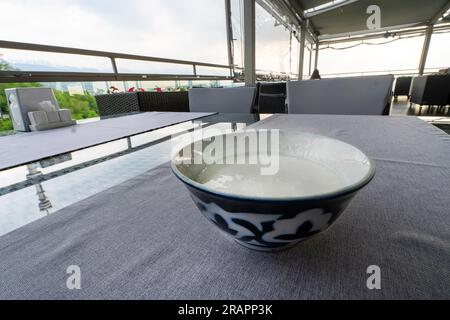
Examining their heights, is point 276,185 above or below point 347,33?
below

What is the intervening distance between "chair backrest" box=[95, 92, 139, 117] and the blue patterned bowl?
1.92 metres

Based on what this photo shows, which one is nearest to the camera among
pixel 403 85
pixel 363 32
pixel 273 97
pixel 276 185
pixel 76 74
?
→ pixel 276 185

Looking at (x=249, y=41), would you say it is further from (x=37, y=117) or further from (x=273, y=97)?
(x=37, y=117)

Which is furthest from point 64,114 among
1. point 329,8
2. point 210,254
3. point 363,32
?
point 363,32

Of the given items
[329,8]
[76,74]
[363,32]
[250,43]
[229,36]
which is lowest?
[76,74]

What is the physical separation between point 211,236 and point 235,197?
0.40 feet

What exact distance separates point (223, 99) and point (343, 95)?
2.34 feet

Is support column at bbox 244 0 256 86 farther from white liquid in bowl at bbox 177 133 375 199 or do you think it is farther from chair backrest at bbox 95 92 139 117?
white liquid in bowl at bbox 177 133 375 199

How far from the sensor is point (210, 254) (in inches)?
8.6

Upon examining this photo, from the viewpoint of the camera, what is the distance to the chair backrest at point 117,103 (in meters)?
1.96

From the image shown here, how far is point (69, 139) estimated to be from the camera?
2.39 ft

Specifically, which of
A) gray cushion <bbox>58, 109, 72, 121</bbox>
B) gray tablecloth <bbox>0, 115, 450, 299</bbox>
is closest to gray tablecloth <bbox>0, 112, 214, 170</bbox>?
gray cushion <bbox>58, 109, 72, 121</bbox>

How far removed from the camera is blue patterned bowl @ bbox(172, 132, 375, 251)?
14 centimetres

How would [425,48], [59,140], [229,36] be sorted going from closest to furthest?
[59,140] → [229,36] → [425,48]
